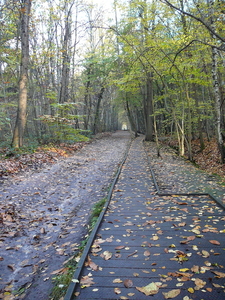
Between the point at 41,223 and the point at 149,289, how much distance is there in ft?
11.8

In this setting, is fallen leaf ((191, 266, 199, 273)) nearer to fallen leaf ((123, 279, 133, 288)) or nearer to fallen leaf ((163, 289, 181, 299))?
fallen leaf ((163, 289, 181, 299))

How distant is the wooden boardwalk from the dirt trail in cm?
77

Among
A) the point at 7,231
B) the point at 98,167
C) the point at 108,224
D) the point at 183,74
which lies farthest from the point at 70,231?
the point at 183,74

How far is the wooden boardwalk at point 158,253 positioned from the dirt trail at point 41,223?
769mm

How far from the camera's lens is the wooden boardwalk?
119 inches

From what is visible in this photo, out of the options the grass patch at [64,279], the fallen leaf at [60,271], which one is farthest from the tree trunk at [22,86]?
the fallen leaf at [60,271]

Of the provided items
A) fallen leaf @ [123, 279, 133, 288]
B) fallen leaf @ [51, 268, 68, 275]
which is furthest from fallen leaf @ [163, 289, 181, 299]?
fallen leaf @ [51, 268, 68, 275]

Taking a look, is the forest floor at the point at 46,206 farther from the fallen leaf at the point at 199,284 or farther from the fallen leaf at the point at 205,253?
the fallen leaf at the point at 205,253

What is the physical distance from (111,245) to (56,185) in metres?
5.08

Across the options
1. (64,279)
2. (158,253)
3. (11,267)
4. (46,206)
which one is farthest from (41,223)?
(158,253)

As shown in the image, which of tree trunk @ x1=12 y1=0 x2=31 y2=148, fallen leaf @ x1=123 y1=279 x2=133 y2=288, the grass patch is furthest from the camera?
tree trunk @ x1=12 y1=0 x2=31 y2=148

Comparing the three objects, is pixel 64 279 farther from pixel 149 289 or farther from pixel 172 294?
pixel 172 294

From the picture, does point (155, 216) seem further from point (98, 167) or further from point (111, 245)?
point (98, 167)

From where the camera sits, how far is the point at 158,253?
389cm
